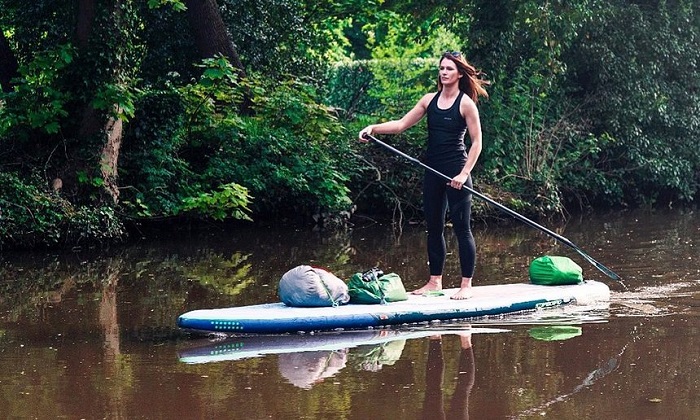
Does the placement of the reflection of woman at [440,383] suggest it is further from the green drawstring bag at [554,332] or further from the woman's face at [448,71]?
the woman's face at [448,71]

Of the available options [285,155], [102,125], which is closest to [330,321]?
[102,125]

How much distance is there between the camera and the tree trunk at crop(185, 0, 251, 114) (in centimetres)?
1808

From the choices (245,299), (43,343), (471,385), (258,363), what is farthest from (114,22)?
(471,385)

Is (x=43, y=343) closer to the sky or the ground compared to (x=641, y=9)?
closer to the ground

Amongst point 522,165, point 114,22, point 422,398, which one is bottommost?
point 422,398

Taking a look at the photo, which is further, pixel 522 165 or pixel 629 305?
pixel 522 165

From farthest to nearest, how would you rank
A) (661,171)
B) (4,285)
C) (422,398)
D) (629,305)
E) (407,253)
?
(661,171), (407,253), (4,285), (629,305), (422,398)

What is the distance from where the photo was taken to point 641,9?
2105 centimetres

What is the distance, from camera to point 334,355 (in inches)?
328

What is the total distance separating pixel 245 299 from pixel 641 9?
12450mm

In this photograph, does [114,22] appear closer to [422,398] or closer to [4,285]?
[4,285]

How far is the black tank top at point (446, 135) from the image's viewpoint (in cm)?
973

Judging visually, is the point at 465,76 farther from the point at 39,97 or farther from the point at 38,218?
the point at 39,97

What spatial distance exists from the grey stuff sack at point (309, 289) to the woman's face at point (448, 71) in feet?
5.99
